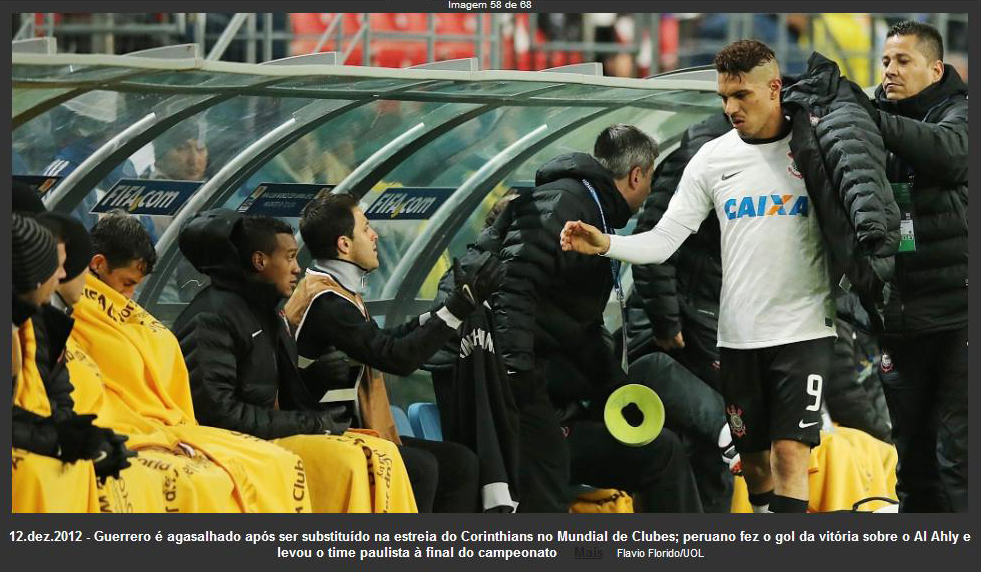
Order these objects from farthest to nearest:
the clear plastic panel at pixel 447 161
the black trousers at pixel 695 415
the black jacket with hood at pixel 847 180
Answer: the clear plastic panel at pixel 447 161 → the black trousers at pixel 695 415 → the black jacket with hood at pixel 847 180

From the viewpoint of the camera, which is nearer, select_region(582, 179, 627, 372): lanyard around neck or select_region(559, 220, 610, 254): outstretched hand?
select_region(559, 220, 610, 254): outstretched hand

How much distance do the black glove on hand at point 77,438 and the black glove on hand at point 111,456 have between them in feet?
0.18

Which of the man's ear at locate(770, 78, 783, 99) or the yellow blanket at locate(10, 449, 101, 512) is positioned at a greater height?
the man's ear at locate(770, 78, 783, 99)

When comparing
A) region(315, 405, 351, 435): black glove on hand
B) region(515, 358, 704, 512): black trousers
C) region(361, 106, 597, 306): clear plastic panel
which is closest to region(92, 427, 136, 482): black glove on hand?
region(315, 405, 351, 435): black glove on hand

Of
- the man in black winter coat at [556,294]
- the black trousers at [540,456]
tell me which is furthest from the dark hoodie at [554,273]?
the black trousers at [540,456]

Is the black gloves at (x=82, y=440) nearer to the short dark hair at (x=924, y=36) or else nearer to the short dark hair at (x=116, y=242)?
the short dark hair at (x=116, y=242)

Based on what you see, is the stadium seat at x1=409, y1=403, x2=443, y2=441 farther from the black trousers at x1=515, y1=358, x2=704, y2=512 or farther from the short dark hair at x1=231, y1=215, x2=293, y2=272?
the short dark hair at x1=231, y1=215, x2=293, y2=272

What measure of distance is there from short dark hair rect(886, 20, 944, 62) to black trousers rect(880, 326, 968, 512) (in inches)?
40.6

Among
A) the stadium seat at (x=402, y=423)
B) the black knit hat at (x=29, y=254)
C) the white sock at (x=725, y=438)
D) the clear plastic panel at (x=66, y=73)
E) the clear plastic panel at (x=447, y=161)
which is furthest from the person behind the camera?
the clear plastic panel at (x=447, y=161)

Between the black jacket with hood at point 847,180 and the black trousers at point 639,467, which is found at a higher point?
the black jacket with hood at point 847,180

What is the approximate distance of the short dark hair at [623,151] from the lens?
741 cm

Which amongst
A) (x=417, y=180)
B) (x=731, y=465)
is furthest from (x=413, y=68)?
(x=731, y=465)

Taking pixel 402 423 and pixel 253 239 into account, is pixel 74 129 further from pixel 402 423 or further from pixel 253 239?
pixel 402 423

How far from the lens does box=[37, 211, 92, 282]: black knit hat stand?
5.17 meters
